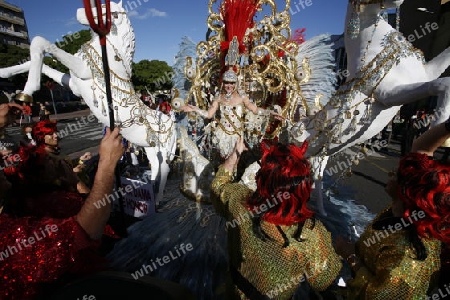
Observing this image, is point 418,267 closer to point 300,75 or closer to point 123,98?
point 300,75

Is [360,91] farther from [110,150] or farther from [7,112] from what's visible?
[7,112]

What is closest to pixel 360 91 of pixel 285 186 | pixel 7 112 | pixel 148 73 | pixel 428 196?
pixel 428 196

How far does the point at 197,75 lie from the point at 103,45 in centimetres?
181

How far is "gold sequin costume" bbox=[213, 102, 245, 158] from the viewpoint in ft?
8.84

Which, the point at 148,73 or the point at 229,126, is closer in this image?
the point at 229,126

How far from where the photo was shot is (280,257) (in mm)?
1272

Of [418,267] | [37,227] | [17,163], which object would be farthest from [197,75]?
[418,267]

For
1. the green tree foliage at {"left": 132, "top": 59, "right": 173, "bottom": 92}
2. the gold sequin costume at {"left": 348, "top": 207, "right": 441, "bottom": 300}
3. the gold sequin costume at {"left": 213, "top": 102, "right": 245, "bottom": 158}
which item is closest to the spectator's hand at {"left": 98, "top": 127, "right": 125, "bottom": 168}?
the gold sequin costume at {"left": 348, "top": 207, "right": 441, "bottom": 300}

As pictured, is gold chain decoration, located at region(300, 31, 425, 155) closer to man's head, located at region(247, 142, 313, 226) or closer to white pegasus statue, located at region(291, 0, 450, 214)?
white pegasus statue, located at region(291, 0, 450, 214)

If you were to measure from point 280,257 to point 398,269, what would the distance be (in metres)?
0.50

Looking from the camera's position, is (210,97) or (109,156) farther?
(210,97)

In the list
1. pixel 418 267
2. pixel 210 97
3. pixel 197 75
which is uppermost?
pixel 197 75

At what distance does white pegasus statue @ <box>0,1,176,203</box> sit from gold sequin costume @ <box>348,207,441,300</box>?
10.0ft

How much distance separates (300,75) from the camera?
284 centimetres
